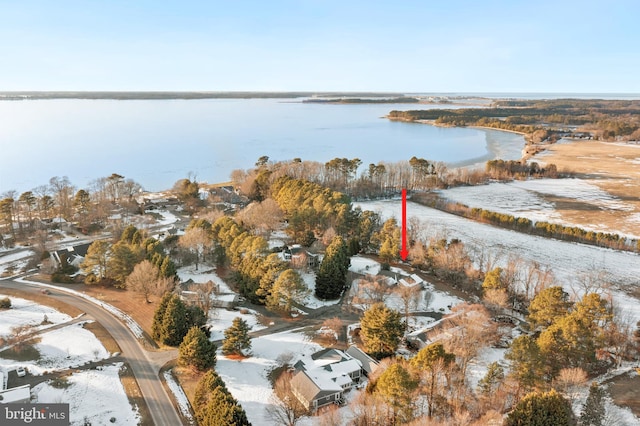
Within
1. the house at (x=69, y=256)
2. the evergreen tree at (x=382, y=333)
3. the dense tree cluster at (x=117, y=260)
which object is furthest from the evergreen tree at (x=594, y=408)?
the house at (x=69, y=256)

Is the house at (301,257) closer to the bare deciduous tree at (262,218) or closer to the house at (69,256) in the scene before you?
the bare deciduous tree at (262,218)

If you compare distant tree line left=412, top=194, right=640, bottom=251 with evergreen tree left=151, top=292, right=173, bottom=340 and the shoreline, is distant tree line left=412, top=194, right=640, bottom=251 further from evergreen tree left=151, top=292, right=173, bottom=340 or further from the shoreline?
evergreen tree left=151, top=292, right=173, bottom=340

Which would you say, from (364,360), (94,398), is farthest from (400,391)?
(94,398)

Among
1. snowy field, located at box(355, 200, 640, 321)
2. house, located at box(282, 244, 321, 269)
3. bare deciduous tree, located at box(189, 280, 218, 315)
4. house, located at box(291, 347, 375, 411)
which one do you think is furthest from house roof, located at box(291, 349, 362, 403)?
snowy field, located at box(355, 200, 640, 321)

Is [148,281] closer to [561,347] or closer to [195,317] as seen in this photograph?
[195,317]

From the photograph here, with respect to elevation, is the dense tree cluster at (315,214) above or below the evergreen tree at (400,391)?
above

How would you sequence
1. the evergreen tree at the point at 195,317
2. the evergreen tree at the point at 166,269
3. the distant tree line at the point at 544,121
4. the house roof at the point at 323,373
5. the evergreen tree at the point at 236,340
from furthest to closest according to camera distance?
the distant tree line at the point at 544,121 < the evergreen tree at the point at 166,269 < the evergreen tree at the point at 195,317 < the evergreen tree at the point at 236,340 < the house roof at the point at 323,373

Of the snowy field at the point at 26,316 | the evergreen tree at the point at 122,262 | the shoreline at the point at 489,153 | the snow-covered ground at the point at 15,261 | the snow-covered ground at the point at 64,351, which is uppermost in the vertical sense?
the shoreline at the point at 489,153
